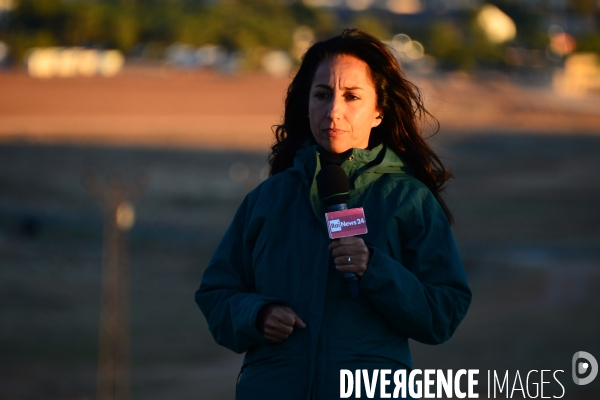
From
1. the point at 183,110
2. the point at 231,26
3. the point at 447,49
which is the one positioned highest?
the point at 231,26

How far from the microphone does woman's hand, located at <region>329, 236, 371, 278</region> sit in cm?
3

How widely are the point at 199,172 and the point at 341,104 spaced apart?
34097 mm

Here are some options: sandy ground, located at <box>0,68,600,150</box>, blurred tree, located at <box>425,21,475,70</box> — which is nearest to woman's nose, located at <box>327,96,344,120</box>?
sandy ground, located at <box>0,68,600,150</box>

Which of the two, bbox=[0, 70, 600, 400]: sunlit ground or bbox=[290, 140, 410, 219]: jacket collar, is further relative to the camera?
bbox=[0, 70, 600, 400]: sunlit ground

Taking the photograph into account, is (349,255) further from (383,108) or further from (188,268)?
(188,268)

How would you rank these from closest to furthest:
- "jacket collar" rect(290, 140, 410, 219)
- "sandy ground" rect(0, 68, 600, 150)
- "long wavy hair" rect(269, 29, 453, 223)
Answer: "jacket collar" rect(290, 140, 410, 219) < "long wavy hair" rect(269, 29, 453, 223) < "sandy ground" rect(0, 68, 600, 150)

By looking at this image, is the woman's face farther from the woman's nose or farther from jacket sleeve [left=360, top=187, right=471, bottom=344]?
jacket sleeve [left=360, top=187, right=471, bottom=344]

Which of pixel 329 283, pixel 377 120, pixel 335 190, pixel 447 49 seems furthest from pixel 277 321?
pixel 447 49

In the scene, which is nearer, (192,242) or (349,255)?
(349,255)

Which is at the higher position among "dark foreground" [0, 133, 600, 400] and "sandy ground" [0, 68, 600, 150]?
"sandy ground" [0, 68, 600, 150]

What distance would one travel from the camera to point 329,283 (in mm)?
2277

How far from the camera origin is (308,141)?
8.43 ft

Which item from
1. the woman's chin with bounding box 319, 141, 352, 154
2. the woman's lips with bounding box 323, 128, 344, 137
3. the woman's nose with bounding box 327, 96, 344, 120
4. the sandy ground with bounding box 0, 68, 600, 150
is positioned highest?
the sandy ground with bounding box 0, 68, 600, 150

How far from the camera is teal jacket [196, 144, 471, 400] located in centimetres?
223
